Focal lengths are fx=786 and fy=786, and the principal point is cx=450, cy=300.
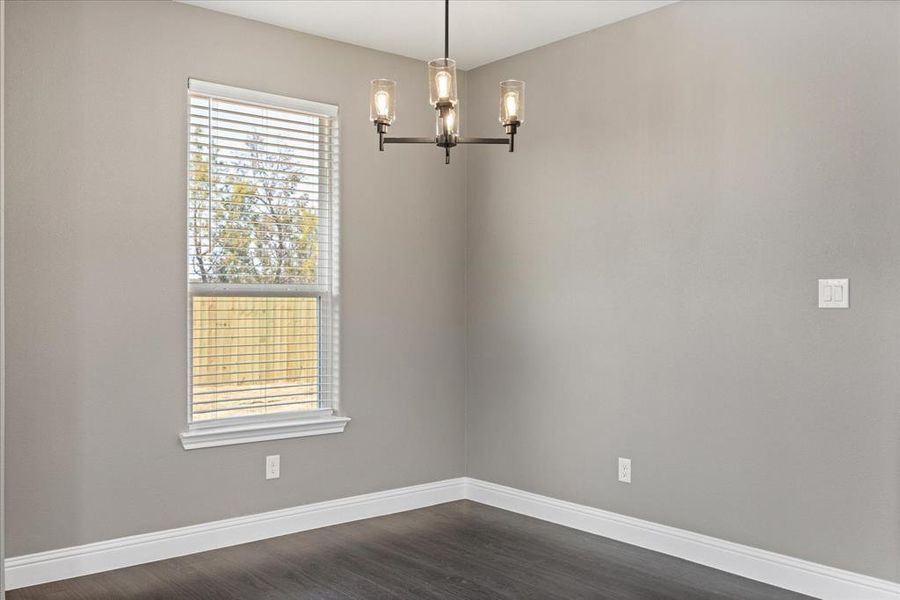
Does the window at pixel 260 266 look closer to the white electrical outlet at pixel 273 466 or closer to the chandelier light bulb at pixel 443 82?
the white electrical outlet at pixel 273 466

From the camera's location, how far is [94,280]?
11.8ft

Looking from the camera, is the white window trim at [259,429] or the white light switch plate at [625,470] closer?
the white window trim at [259,429]

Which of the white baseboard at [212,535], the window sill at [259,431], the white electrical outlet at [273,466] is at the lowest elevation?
the white baseboard at [212,535]

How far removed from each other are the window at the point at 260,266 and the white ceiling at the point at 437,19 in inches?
16.4

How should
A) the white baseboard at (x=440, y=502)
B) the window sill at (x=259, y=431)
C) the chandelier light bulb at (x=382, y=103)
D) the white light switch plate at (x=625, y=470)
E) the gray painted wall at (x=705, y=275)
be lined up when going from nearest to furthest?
the chandelier light bulb at (x=382, y=103), the gray painted wall at (x=705, y=275), the white baseboard at (x=440, y=502), the window sill at (x=259, y=431), the white light switch plate at (x=625, y=470)

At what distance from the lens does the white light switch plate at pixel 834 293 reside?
3.21m

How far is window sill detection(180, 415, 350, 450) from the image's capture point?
3.87 m

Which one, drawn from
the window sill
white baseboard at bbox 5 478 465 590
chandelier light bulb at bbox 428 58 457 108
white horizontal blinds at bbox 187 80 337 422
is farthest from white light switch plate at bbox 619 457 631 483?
chandelier light bulb at bbox 428 58 457 108

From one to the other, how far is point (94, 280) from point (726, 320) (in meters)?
2.91

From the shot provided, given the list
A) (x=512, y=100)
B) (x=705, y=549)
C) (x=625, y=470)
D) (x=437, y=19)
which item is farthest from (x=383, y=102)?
(x=705, y=549)

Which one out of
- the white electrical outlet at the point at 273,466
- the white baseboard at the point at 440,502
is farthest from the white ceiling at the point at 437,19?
the white baseboard at the point at 440,502

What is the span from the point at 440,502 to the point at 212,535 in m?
1.46

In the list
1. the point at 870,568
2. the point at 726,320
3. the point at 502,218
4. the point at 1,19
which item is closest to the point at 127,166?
the point at 1,19

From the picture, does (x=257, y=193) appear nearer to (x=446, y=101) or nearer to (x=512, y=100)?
(x=446, y=101)
